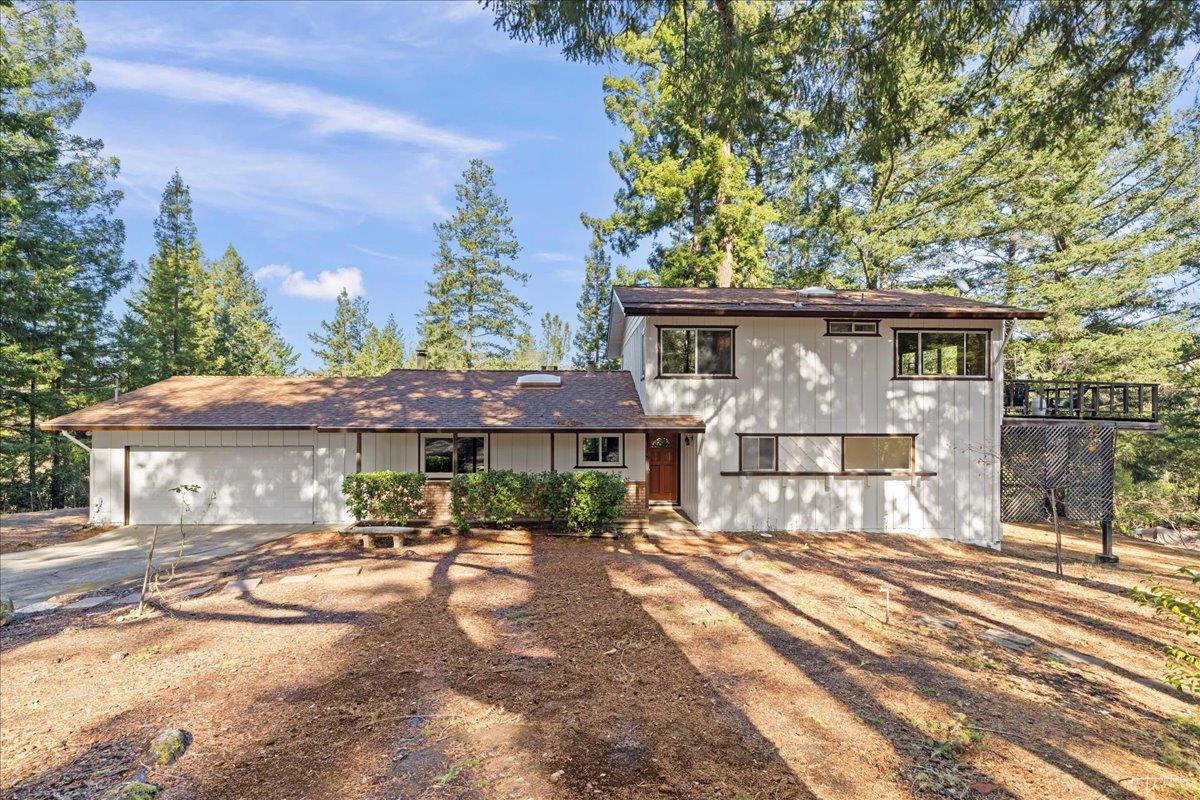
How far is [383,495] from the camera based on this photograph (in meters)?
11.1

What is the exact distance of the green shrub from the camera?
11.1 m

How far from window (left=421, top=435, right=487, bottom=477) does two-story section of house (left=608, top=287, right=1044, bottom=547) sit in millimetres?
4733

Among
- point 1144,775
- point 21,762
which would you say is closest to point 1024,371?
point 1144,775

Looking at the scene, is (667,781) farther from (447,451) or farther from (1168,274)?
(1168,274)

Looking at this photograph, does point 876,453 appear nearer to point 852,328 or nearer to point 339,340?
point 852,328

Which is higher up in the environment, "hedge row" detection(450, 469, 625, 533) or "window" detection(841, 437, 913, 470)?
"window" detection(841, 437, 913, 470)

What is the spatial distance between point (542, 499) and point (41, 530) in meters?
12.9

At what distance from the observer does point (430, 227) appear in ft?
95.9

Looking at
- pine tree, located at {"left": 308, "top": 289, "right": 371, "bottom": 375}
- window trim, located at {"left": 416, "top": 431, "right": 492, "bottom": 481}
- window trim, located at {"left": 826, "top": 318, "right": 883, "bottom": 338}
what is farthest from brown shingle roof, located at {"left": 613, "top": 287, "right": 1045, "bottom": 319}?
pine tree, located at {"left": 308, "top": 289, "right": 371, "bottom": 375}

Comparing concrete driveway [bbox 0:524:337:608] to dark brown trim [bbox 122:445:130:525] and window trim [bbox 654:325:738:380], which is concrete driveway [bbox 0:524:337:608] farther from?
window trim [bbox 654:325:738:380]

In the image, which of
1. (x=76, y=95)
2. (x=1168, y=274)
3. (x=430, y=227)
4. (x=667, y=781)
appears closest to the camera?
(x=667, y=781)

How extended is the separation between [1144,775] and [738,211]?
16.8 m

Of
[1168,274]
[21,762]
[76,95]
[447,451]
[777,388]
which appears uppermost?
[76,95]

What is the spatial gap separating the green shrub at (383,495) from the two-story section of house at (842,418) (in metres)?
6.14
